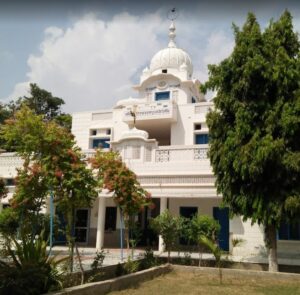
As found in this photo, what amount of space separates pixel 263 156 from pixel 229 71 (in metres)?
3.32

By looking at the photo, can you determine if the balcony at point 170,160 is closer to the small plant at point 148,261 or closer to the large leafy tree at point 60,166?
the small plant at point 148,261

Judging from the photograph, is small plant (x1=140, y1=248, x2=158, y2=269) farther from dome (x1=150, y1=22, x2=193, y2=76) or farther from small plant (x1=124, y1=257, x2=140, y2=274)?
dome (x1=150, y1=22, x2=193, y2=76)

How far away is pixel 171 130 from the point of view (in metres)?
24.0

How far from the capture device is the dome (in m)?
29.1

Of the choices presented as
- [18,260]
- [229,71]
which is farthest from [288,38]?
[18,260]

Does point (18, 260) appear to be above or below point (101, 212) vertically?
below

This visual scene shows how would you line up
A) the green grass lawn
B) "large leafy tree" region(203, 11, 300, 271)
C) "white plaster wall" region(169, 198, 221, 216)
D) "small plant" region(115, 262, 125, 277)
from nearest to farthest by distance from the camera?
the green grass lawn → "small plant" region(115, 262, 125, 277) → "large leafy tree" region(203, 11, 300, 271) → "white plaster wall" region(169, 198, 221, 216)

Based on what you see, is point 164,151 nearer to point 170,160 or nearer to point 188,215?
point 170,160

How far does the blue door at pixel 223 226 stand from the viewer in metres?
18.3

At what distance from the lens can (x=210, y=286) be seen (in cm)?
1012

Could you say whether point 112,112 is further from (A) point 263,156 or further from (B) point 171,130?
(A) point 263,156

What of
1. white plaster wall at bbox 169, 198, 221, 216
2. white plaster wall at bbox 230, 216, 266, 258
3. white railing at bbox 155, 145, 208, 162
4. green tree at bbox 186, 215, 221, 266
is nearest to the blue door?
white plaster wall at bbox 169, 198, 221, 216

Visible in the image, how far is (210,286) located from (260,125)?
17.4 ft

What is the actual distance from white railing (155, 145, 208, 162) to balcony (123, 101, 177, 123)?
4.90 m
